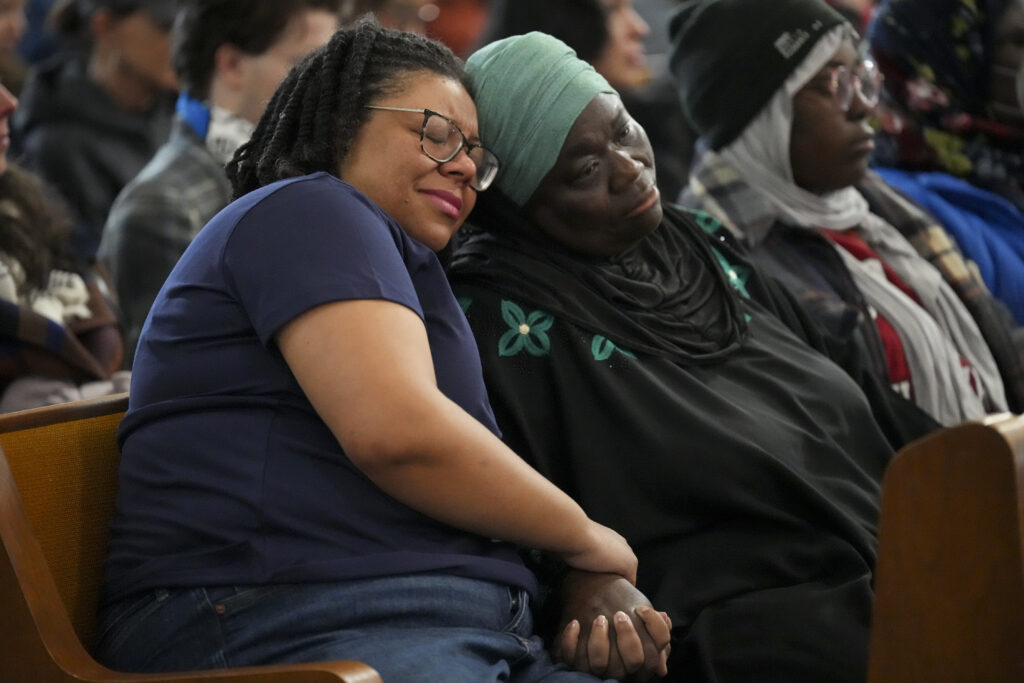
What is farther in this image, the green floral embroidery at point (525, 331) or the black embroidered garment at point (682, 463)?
the green floral embroidery at point (525, 331)

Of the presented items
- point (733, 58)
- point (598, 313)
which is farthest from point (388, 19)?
point (598, 313)

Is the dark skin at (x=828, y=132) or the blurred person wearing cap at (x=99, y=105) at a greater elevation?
the dark skin at (x=828, y=132)

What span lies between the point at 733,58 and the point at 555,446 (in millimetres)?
1202

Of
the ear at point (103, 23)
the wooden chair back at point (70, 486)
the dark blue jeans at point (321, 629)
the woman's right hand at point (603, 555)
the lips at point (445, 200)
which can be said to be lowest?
the ear at point (103, 23)

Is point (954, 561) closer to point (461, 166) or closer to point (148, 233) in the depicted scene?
point (461, 166)

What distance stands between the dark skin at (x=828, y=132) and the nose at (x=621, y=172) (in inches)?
34.3

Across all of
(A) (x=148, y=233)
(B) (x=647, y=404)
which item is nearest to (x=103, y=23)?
(A) (x=148, y=233)

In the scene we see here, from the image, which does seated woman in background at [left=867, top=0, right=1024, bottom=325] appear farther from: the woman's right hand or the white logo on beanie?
the woman's right hand

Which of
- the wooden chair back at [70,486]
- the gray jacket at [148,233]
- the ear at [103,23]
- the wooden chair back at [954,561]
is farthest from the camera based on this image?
the ear at [103,23]

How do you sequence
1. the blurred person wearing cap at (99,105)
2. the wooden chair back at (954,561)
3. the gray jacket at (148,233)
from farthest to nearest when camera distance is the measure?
the blurred person wearing cap at (99,105)
the gray jacket at (148,233)
the wooden chair back at (954,561)

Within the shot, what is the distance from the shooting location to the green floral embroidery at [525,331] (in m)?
2.00

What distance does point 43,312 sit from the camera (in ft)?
8.40

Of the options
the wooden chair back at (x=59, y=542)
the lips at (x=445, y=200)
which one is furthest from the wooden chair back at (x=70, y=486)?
the lips at (x=445, y=200)

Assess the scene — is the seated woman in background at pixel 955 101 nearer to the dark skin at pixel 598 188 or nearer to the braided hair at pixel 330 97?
the dark skin at pixel 598 188
